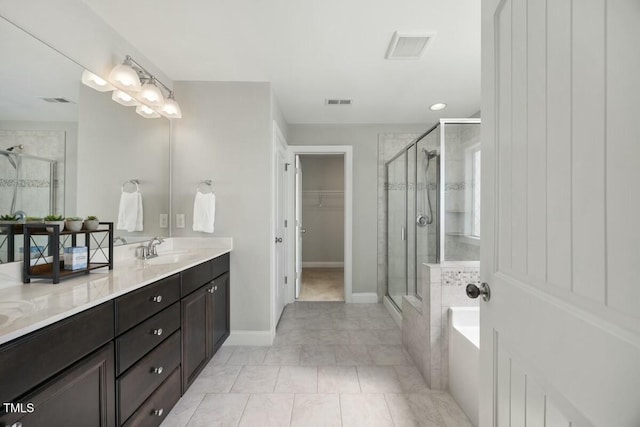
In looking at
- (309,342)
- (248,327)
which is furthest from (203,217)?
(309,342)

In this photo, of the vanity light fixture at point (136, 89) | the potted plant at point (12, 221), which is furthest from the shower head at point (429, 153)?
A: the potted plant at point (12, 221)

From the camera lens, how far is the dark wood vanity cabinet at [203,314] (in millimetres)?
1883

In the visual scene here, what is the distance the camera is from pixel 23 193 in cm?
142

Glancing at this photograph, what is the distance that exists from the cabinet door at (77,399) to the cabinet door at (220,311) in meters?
1.12

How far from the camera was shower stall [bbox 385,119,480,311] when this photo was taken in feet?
7.10

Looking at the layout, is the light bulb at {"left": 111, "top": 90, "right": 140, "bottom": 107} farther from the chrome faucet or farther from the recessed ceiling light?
the recessed ceiling light

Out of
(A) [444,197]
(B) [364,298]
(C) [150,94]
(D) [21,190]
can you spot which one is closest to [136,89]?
(C) [150,94]

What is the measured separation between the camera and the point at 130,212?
2248mm

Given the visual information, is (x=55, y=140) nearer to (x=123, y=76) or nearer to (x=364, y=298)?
(x=123, y=76)

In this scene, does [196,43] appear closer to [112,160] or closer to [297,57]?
[297,57]

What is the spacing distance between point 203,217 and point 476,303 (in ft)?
7.25

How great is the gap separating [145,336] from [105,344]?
0.89 ft

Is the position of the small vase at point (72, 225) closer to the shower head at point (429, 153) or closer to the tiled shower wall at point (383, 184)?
the shower head at point (429, 153)

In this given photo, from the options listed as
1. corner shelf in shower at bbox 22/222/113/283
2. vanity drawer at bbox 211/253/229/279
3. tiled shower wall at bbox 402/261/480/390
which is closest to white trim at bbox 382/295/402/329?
tiled shower wall at bbox 402/261/480/390
